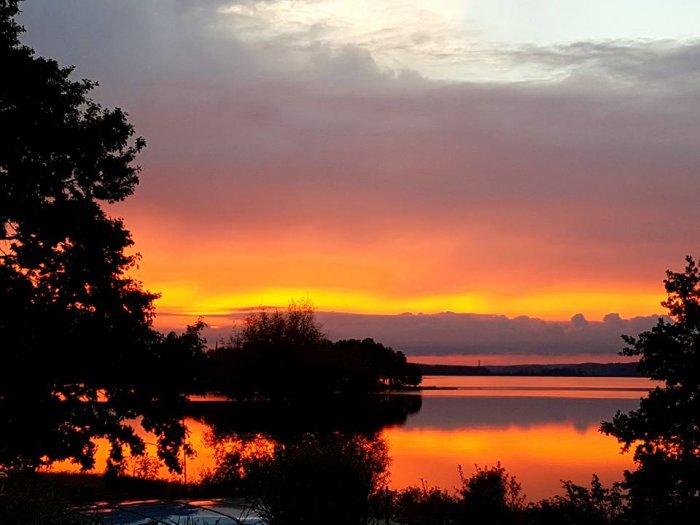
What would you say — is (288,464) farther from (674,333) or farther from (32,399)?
(32,399)

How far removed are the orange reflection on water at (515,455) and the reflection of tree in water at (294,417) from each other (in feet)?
15.5

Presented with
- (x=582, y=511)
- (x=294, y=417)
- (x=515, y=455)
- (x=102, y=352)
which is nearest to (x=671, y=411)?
(x=582, y=511)

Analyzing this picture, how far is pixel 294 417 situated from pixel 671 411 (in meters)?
62.6

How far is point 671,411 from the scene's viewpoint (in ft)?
77.0

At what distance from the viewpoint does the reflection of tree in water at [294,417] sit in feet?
247

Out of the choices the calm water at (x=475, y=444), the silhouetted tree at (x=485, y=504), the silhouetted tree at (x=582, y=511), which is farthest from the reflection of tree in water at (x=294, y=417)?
the silhouetted tree at (x=582, y=511)

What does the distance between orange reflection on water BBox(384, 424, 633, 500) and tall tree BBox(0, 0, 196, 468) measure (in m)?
20.0

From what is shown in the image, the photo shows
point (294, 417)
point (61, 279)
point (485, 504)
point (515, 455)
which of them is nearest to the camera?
point (485, 504)

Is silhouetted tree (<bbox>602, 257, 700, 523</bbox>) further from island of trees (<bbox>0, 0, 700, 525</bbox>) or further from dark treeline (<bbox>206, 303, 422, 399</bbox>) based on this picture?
dark treeline (<bbox>206, 303, 422, 399</bbox>)

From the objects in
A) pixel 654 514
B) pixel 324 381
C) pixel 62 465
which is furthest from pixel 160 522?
pixel 324 381

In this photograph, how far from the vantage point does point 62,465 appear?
1742 inches

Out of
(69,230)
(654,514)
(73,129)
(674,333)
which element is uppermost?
(73,129)

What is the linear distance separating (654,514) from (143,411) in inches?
727

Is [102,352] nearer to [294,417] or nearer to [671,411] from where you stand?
[671,411]
